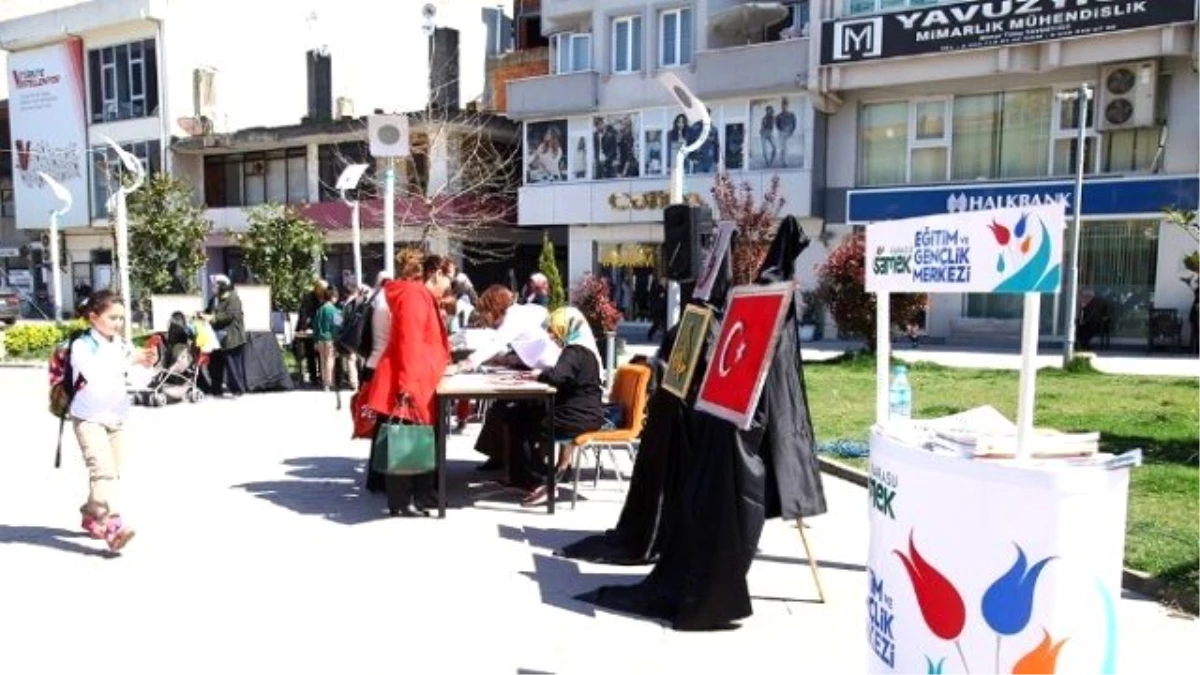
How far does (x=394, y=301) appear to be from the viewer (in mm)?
6789

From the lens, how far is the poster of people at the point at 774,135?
26641 millimetres

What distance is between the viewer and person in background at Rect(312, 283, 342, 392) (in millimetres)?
14125

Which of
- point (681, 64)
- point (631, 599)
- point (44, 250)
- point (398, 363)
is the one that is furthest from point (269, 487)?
point (44, 250)

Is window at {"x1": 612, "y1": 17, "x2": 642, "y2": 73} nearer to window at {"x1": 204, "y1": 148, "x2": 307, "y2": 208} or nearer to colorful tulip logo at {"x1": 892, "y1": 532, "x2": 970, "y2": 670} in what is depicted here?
window at {"x1": 204, "y1": 148, "x2": 307, "y2": 208}

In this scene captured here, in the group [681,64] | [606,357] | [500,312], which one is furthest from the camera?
[681,64]

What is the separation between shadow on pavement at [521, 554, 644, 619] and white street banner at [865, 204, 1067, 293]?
2506 mm

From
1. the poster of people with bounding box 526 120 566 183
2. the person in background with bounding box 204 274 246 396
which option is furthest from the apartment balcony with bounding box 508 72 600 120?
the person in background with bounding box 204 274 246 396

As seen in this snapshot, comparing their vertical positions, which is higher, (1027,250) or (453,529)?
(1027,250)

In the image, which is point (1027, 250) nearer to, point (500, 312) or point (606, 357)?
point (500, 312)

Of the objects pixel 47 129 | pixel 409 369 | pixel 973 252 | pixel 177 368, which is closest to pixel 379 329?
pixel 409 369

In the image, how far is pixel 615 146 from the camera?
2967 centimetres

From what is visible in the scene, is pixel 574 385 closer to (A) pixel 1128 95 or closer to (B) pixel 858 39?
(A) pixel 1128 95

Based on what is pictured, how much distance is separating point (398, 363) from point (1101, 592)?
486cm

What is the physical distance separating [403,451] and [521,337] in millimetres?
1420
